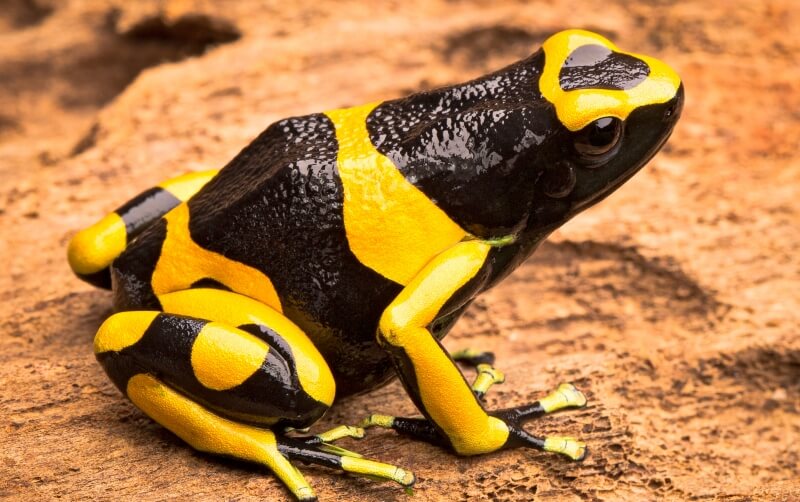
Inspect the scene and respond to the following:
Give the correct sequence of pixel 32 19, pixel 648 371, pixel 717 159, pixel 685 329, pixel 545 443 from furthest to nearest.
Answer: pixel 32 19
pixel 717 159
pixel 685 329
pixel 648 371
pixel 545 443

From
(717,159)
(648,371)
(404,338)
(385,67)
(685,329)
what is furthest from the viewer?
(385,67)

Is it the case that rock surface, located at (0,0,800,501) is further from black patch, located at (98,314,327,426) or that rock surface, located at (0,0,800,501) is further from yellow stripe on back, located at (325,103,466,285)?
yellow stripe on back, located at (325,103,466,285)

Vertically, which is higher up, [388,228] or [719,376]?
[388,228]

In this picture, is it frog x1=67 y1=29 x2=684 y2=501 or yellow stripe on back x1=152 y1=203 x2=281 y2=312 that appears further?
yellow stripe on back x1=152 y1=203 x2=281 y2=312

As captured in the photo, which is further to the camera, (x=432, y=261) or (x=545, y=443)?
(x=545, y=443)

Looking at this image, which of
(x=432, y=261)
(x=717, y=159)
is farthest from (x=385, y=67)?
(x=432, y=261)

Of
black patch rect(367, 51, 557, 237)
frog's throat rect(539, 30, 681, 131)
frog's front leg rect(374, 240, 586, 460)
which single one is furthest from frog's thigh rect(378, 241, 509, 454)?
frog's throat rect(539, 30, 681, 131)

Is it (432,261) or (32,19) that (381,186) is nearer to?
(432,261)
